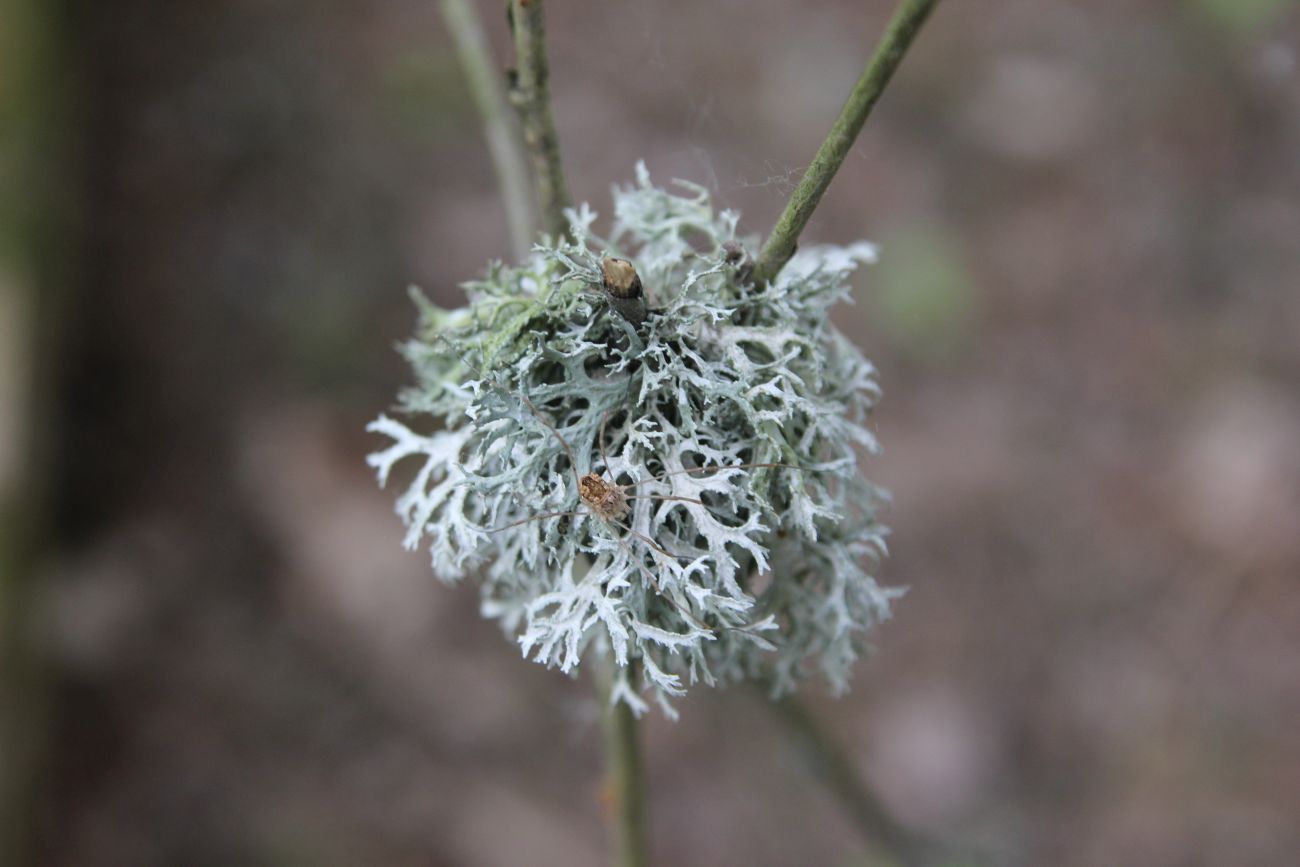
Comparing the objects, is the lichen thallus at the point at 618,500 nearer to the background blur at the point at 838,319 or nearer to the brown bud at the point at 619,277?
the brown bud at the point at 619,277

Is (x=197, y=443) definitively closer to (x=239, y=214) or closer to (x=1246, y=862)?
(x=239, y=214)

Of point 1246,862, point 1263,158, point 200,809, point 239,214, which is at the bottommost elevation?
point 200,809

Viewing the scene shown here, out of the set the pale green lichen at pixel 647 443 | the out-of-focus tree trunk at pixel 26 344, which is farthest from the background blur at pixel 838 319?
the pale green lichen at pixel 647 443

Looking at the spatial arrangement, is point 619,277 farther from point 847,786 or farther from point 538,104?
point 847,786

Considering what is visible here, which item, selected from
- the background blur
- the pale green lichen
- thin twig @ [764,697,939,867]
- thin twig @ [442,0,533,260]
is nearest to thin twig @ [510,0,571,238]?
the pale green lichen

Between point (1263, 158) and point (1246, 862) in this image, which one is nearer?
point (1246, 862)

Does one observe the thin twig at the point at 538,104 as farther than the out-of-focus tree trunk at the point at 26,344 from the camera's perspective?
No

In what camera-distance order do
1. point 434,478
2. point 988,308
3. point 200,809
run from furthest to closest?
point 988,308
point 200,809
point 434,478

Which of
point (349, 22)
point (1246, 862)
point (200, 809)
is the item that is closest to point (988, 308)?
point (1246, 862)
